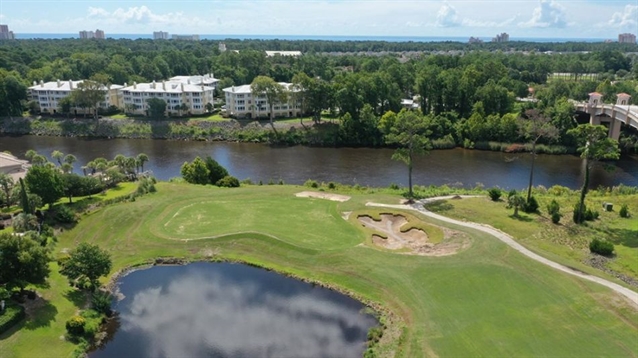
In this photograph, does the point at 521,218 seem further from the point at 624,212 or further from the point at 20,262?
the point at 20,262

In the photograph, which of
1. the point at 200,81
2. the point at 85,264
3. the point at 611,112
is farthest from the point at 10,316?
the point at 200,81

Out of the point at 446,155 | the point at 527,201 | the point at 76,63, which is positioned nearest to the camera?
the point at 527,201

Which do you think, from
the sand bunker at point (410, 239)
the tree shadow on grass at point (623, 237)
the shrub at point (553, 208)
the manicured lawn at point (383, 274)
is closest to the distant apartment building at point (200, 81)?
the manicured lawn at point (383, 274)

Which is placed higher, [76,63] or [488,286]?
[76,63]

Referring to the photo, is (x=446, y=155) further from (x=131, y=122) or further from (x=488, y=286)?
(x=131, y=122)

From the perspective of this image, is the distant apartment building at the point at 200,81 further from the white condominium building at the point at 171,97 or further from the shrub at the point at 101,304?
the shrub at the point at 101,304

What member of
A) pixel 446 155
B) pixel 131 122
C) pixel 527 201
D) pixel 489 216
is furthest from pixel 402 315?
pixel 131 122
